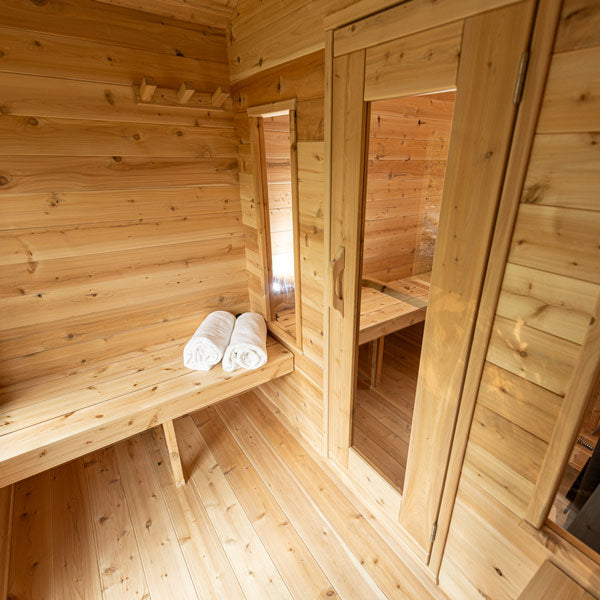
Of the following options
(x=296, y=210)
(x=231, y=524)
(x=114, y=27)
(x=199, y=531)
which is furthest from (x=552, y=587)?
(x=114, y=27)

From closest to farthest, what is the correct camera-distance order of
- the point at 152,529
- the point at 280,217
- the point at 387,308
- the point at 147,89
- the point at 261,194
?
the point at 147,89 < the point at 152,529 < the point at 261,194 < the point at 387,308 < the point at 280,217

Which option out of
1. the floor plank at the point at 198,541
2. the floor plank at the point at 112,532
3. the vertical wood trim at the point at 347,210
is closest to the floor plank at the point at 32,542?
the floor plank at the point at 112,532

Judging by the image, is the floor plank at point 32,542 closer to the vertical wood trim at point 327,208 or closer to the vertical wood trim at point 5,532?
the vertical wood trim at point 5,532

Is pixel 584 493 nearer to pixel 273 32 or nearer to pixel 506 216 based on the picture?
pixel 506 216

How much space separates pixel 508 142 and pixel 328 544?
1860 mm

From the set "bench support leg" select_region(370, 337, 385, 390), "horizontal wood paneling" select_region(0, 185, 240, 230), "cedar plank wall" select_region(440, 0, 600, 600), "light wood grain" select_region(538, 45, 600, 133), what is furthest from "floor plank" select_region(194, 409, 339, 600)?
"light wood grain" select_region(538, 45, 600, 133)

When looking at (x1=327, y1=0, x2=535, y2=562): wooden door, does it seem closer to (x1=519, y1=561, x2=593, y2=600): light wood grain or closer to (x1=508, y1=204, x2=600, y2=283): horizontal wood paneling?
(x1=508, y1=204, x2=600, y2=283): horizontal wood paneling

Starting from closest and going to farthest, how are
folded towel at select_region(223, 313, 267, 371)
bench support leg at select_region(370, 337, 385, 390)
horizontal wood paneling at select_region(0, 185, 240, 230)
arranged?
1. horizontal wood paneling at select_region(0, 185, 240, 230)
2. folded towel at select_region(223, 313, 267, 371)
3. bench support leg at select_region(370, 337, 385, 390)

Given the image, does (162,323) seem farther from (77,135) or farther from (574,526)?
(574,526)

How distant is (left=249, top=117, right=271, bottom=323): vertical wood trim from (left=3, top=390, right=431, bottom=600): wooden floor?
116cm

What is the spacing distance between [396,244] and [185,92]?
1821 millimetres

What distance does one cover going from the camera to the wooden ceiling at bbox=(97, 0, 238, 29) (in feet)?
5.60

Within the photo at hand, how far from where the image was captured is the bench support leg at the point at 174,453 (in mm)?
1947

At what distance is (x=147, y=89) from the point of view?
1708 millimetres
